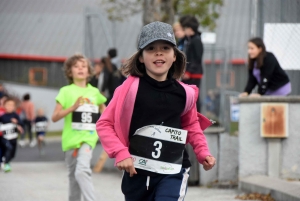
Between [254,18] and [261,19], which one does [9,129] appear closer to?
[254,18]

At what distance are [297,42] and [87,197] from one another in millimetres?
3690

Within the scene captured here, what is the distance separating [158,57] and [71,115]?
3234 mm

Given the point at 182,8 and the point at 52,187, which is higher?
the point at 182,8

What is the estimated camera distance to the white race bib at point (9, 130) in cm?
1469

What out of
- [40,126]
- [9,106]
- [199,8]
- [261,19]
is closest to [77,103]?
[261,19]

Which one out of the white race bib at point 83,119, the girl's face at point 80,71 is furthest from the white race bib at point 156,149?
the girl's face at point 80,71

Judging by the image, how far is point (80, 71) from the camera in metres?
8.45

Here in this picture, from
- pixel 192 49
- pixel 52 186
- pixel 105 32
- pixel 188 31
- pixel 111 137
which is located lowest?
pixel 52 186

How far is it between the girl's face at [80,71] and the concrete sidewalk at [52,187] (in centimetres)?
170

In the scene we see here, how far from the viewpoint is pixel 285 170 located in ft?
30.6

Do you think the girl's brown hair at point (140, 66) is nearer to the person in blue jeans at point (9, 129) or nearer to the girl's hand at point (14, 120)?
the person in blue jeans at point (9, 129)

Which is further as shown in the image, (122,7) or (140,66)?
(122,7)

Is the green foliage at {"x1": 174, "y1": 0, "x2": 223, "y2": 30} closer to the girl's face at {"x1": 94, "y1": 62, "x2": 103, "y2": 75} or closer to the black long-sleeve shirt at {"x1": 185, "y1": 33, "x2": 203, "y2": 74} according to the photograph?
the girl's face at {"x1": 94, "y1": 62, "x2": 103, "y2": 75}

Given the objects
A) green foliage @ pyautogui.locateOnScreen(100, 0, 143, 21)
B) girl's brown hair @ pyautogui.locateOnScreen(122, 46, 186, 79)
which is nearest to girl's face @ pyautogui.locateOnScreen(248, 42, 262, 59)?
girl's brown hair @ pyautogui.locateOnScreen(122, 46, 186, 79)
